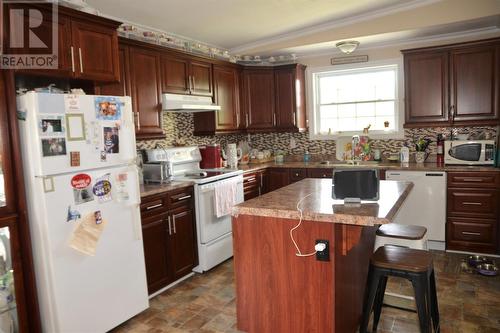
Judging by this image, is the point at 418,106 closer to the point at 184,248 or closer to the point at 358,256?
the point at 358,256

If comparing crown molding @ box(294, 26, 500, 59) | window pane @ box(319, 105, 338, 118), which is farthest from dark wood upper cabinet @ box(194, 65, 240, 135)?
window pane @ box(319, 105, 338, 118)

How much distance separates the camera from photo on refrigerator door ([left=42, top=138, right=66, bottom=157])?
2.21 m

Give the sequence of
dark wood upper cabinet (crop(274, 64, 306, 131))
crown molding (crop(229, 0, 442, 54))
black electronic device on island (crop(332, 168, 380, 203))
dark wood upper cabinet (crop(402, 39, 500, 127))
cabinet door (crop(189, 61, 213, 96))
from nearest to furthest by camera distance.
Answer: black electronic device on island (crop(332, 168, 380, 203)), crown molding (crop(229, 0, 442, 54)), dark wood upper cabinet (crop(402, 39, 500, 127)), cabinet door (crop(189, 61, 213, 96)), dark wood upper cabinet (crop(274, 64, 306, 131))

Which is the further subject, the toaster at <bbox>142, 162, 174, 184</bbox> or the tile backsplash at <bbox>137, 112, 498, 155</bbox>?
the tile backsplash at <bbox>137, 112, 498, 155</bbox>

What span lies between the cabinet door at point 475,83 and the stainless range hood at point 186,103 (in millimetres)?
2736

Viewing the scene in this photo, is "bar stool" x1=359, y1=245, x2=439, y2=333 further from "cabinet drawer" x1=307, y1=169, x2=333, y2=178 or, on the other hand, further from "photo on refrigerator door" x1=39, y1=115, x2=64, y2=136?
"cabinet drawer" x1=307, y1=169, x2=333, y2=178

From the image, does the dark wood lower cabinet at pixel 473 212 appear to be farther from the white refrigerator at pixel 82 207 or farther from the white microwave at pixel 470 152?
the white refrigerator at pixel 82 207

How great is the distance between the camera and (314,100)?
529 centimetres

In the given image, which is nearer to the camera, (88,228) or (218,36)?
(88,228)

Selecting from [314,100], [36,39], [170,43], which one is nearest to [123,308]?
[36,39]

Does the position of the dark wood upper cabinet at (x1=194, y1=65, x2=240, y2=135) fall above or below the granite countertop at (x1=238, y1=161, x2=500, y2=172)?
above

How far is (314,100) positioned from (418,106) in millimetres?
1431

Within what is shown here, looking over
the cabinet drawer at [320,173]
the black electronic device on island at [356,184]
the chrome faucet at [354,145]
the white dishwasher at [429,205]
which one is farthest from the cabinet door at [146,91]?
the white dishwasher at [429,205]

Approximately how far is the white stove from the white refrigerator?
0.92 meters
